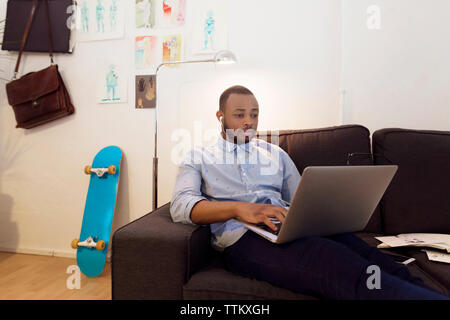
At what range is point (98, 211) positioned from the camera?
2088 mm

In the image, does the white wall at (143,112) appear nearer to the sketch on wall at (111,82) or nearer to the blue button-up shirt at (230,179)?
the sketch on wall at (111,82)

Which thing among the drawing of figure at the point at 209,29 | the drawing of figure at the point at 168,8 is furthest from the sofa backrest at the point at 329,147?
the drawing of figure at the point at 168,8

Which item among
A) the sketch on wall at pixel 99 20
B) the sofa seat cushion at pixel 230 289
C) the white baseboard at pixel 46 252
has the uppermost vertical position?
the sketch on wall at pixel 99 20

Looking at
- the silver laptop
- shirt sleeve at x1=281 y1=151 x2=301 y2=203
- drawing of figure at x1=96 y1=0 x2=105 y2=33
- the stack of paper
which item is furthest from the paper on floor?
drawing of figure at x1=96 y1=0 x2=105 y2=33

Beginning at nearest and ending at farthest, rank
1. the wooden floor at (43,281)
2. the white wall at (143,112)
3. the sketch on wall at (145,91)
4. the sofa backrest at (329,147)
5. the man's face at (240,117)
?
the man's face at (240,117) → the sofa backrest at (329,147) → the wooden floor at (43,281) → the white wall at (143,112) → the sketch on wall at (145,91)

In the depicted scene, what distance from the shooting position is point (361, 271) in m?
0.82

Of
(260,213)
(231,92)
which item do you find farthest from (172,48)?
(260,213)

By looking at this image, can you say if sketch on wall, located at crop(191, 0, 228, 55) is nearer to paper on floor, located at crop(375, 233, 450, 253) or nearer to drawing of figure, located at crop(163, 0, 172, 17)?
drawing of figure, located at crop(163, 0, 172, 17)

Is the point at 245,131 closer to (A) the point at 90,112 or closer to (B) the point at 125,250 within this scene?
(B) the point at 125,250

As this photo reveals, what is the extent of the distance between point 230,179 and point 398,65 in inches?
48.5

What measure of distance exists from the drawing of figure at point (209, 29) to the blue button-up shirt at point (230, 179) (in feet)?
2.90

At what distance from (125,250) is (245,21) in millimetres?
1558

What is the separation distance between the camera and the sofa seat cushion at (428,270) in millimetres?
992
